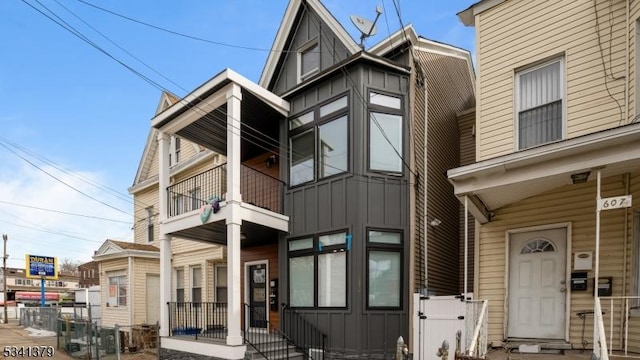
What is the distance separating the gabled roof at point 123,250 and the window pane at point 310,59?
9.54 metres

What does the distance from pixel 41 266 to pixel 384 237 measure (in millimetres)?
35885

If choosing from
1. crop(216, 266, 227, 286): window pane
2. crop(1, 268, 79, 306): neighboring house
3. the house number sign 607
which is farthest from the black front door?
crop(1, 268, 79, 306): neighboring house

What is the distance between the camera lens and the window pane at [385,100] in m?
9.63

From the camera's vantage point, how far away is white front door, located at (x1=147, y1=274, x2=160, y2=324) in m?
16.9

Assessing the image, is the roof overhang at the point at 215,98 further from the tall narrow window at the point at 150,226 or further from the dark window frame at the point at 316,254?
the tall narrow window at the point at 150,226

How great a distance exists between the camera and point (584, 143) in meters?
5.64

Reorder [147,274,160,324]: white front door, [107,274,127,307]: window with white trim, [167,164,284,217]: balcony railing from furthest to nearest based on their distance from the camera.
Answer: [107,274,127,307]: window with white trim < [147,274,160,324]: white front door < [167,164,284,217]: balcony railing

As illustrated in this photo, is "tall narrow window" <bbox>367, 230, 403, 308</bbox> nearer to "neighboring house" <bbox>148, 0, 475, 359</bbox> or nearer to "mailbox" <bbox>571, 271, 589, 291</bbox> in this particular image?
"neighboring house" <bbox>148, 0, 475, 359</bbox>

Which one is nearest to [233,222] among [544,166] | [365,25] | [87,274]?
[365,25]

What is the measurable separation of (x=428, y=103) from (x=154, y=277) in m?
12.4

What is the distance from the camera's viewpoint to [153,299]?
55.9ft

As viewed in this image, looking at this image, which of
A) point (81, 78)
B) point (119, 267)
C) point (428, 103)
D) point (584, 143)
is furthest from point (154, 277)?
point (584, 143)

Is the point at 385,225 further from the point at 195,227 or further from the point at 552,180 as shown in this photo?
the point at 195,227

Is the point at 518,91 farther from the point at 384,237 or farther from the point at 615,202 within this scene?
the point at 384,237
